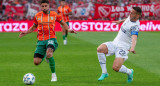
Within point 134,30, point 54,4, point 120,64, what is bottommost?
point 120,64

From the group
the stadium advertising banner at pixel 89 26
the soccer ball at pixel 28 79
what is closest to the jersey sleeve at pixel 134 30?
the soccer ball at pixel 28 79

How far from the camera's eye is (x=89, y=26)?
35344 millimetres

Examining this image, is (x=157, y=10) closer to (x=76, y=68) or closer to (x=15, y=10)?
(x=15, y=10)

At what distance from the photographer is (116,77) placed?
1157 centimetres

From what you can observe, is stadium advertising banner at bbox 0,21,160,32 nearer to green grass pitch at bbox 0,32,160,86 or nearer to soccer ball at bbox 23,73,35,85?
green grass pitch at bbox 0,32,160,86

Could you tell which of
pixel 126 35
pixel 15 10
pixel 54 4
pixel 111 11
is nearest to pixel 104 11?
pixel 111 11

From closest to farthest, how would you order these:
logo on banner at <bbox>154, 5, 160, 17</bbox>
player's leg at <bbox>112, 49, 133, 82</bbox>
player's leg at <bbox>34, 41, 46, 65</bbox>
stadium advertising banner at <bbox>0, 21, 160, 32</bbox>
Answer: player's leg at <bbox>112, 49, 133, 82</bbox> < player's leg at <bbox>34, 41, 46, 65</bbox> < stadium advertising banner at <bbox>0, 21, 160, 32</bbox> < logo on banner at <bbox>154, 5, 160, 17</bbox>

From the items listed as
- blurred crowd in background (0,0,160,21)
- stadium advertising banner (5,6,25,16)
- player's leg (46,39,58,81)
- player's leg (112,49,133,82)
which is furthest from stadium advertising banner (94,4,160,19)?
player's leg (112,49,133,82)

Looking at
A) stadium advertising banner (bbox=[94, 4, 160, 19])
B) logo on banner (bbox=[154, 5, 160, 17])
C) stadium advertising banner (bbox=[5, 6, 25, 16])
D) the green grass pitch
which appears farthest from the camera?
logo on banner (bbox=[154, 5, 160, 17])

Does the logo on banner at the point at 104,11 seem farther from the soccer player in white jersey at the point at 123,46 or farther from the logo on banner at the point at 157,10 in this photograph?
the soccer player in white jersey at the point at 123,46

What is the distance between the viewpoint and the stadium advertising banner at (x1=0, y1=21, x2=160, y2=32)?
34.7 m

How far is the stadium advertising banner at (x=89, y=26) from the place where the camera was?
34656mm

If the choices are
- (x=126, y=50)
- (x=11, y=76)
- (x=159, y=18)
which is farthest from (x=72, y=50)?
(x=159, y=18)

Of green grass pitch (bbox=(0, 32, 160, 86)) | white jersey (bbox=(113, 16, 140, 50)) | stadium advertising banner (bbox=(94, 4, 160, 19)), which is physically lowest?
green grass pitch (bbox=(0, 32, 160, 86))
